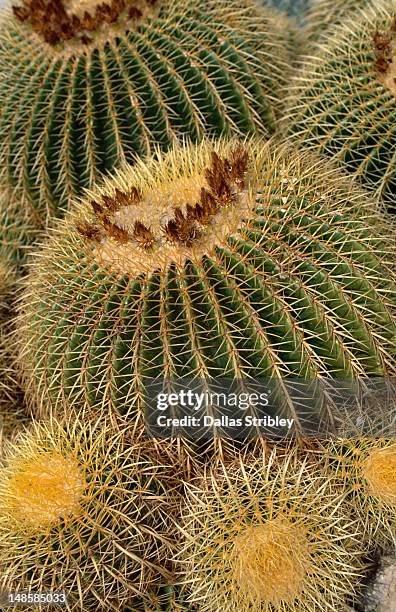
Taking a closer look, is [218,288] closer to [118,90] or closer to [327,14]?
[118,90]

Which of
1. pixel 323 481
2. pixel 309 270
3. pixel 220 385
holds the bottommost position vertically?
pixel 323 481

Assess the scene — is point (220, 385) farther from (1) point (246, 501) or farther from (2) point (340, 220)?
(2) point (340, 220)

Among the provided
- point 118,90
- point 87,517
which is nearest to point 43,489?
point 87,517

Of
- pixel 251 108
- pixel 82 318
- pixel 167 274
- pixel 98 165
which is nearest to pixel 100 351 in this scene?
pixel 82 318

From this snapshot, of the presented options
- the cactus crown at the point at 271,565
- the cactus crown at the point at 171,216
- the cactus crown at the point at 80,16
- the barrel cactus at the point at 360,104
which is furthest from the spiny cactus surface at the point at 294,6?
the cactus crown at the point at 271,565

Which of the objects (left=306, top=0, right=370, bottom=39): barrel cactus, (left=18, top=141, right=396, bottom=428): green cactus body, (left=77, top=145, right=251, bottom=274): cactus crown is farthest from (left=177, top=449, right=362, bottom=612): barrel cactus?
(left=306, top=0, right=370, bottom=39): barrel cactus

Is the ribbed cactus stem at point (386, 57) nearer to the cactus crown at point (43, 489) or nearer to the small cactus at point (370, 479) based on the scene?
the small cactus at point (370, 479)
